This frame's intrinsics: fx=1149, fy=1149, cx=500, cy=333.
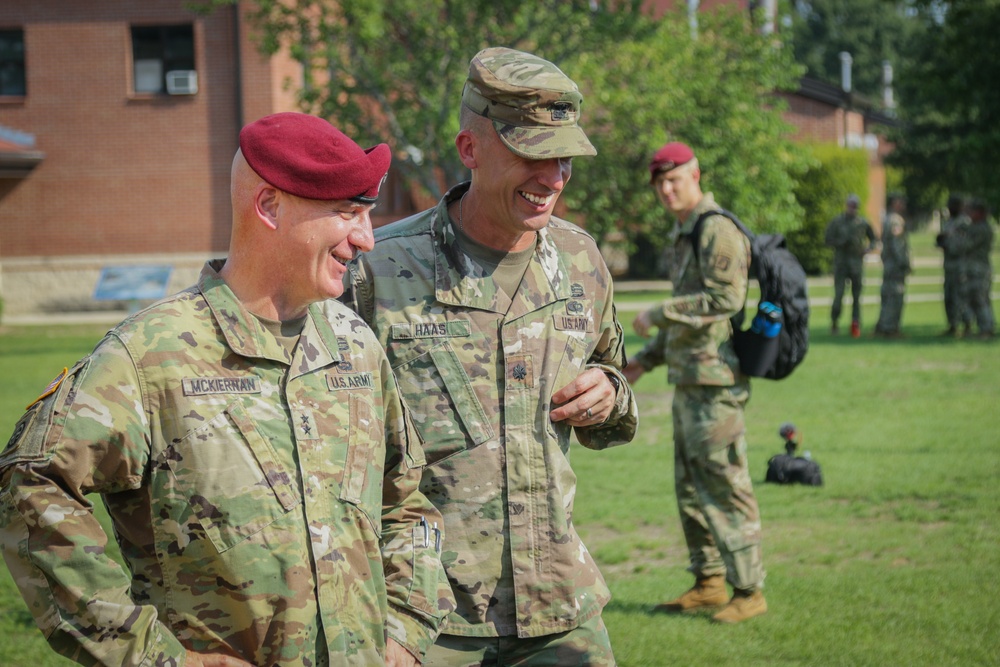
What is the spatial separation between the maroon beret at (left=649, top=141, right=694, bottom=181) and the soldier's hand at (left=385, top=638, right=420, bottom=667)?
4.49 m

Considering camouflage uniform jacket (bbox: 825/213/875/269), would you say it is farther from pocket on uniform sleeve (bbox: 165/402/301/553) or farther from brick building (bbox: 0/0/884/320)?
pocket on uniform sleeve (bbox: 165/402/301/553)

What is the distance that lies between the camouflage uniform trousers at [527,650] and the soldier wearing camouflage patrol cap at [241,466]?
53 centimetres

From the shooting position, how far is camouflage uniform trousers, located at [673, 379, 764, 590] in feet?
21.2

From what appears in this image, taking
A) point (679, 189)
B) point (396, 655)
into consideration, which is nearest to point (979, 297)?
point (679, 189)

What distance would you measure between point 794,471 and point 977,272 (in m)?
11.2

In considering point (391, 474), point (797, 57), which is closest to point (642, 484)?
point (391, 474)

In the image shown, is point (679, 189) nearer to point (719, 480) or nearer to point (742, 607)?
point (719, 480)

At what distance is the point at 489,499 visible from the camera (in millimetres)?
3303

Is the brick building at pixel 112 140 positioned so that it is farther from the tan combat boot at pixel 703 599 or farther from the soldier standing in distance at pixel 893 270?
the tan combat boot at pixel 703 599

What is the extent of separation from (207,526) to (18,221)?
2978cm

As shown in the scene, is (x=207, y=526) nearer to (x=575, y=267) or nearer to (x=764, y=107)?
(x=575, y=267)

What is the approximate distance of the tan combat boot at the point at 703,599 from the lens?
672 centimetres

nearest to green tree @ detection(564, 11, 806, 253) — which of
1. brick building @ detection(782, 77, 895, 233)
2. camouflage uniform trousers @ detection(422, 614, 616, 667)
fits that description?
brick building @ detection(782, 77, 895, 233)

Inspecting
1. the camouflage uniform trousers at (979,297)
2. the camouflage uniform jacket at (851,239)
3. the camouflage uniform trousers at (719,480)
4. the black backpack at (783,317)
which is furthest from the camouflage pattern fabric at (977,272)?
the camouflage uniform trousers at (719,480)
